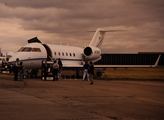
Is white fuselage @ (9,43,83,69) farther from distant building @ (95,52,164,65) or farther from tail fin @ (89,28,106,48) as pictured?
distant building @ (95,52,164,65)

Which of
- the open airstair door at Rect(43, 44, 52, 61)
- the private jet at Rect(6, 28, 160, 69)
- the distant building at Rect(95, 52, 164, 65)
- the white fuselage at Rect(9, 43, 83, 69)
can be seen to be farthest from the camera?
the distant building at Rect(95, 52, 164, 65)

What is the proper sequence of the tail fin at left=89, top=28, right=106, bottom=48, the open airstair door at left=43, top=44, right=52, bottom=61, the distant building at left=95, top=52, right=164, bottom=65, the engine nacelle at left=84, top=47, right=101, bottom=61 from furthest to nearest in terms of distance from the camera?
the distant building at left=95, top=52, right=164, bottom=65, the tail fin at left=89, top=28, right=106, bottom=48, the engine nacelle at left=84, top=47, right=101, bottom=61, the open airstair door at left=43, top=44, right=52, bottom=61

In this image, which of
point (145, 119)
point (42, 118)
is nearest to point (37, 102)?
point (42, 118)

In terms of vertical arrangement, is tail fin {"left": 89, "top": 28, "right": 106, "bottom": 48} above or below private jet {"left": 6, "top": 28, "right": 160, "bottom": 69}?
above

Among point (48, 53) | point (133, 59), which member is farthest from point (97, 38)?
point (133, 59)

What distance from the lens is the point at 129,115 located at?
302 inches

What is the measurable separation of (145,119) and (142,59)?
10057 centimetres

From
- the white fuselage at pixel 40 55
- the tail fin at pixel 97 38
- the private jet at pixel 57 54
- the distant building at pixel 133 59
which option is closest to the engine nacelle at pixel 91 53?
the private jet at pixel 57 54

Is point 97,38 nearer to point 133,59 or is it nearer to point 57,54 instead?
point 57,54

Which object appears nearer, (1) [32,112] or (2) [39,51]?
(1) [32,112]

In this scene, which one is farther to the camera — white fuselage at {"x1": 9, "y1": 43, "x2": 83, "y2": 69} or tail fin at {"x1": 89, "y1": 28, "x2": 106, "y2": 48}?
tail fin at {"x1": 89, "y1": 28, "x2": 106, "y2": 48}

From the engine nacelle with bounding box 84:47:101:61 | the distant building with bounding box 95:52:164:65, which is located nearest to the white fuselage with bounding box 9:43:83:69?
the engine nacelle with bounding box 84:47:101:61

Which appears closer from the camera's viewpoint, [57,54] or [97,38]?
[57,54]

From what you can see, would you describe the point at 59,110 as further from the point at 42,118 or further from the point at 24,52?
the point at 24,52
